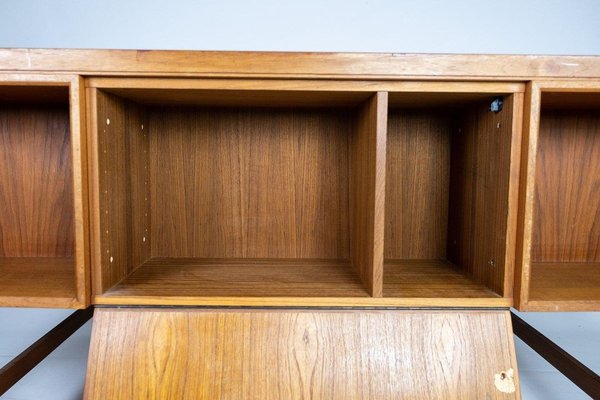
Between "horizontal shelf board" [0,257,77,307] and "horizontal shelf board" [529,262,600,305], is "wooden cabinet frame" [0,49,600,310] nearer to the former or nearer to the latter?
"horizontal shelf board" [0,257,77,307]

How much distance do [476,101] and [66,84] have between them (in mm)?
826

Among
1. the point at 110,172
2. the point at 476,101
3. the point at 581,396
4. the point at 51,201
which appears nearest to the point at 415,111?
the point at 476,101

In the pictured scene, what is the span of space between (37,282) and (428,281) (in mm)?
849

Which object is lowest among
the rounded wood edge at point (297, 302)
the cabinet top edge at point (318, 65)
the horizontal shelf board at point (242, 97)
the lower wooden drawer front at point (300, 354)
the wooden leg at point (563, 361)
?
the wooden leg at point (563, 361)

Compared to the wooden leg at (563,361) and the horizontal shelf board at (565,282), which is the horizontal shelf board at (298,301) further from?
the wooden leg at (563,361)

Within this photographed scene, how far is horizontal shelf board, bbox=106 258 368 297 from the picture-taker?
87 cm

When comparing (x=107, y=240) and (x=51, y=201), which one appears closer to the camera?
(x=107, y=240)

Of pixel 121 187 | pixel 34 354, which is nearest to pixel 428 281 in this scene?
pixel 121 187

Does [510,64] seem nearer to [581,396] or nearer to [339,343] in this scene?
[339,343]

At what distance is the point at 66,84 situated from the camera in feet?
2.59

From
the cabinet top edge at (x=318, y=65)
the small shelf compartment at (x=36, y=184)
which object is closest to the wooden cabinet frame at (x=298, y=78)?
the cabinet top edge at (x=318, y=65)

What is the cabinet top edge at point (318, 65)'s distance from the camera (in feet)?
2.57

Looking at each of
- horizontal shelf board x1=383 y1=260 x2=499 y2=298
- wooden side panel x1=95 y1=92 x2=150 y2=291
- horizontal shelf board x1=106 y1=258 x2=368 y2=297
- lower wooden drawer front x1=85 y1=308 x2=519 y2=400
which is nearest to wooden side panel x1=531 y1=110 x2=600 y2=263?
horizontal shelf board x1=383 y1=260 x2=499 y2=298

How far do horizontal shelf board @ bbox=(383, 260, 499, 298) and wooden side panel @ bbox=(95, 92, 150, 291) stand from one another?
57 centimetres
